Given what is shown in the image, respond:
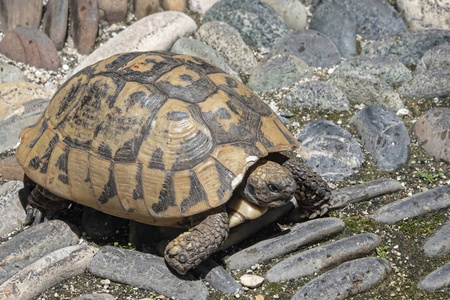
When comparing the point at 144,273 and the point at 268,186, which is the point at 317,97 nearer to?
the point at 268,186

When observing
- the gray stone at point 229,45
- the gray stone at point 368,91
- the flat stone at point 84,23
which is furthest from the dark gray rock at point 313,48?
the flat stone at point 84,23

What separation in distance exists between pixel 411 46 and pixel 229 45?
1827 mm

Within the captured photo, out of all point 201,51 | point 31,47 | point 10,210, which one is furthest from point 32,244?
point 201,51

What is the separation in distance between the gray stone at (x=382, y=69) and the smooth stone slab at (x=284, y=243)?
2.02 meters

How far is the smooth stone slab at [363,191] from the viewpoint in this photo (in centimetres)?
443

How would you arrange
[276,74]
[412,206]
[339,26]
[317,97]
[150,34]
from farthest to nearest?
1. [339,26]
2. [150,34]
3. [276,74]
4. [317,97]
5. [412,206]

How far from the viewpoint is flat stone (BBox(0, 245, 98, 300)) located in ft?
11.9

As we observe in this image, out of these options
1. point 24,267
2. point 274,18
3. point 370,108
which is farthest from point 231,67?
point 24,267

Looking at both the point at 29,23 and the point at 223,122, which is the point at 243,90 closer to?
the point at 223,122

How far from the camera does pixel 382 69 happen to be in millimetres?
5695

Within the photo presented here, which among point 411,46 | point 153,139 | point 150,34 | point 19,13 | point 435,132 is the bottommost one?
point 435,132

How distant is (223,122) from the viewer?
376cm

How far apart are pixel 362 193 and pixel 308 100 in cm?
126

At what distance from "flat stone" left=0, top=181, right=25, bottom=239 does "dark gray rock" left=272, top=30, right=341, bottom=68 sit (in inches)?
115
